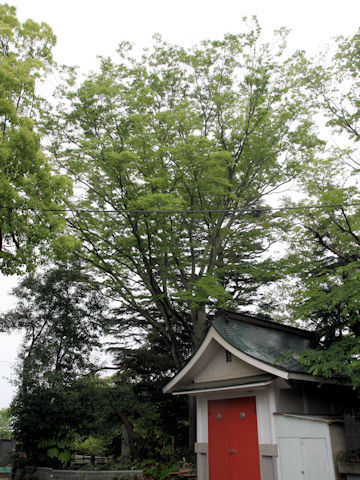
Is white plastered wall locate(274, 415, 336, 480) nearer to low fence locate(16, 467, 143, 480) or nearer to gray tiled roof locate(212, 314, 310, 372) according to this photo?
gray tiled roof locate(212, 314, 310, 372)

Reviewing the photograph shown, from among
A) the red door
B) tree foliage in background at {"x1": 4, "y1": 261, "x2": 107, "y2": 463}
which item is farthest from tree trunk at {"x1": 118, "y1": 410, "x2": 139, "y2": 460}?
the red door

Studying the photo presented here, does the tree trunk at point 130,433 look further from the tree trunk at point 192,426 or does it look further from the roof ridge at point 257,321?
the roof ridge at point 257,321

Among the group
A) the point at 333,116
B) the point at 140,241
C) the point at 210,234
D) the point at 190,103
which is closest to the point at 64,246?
the point at 140,241

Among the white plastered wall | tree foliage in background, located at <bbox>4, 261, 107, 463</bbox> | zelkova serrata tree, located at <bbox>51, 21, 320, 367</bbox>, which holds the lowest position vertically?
the white plastered wall

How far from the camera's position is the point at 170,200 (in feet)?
35.1

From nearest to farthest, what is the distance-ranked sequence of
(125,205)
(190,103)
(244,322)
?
(244,322) → (125,205) → (190,103)

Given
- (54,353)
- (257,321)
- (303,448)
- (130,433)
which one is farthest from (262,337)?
(54,353)

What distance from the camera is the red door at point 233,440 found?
932cm

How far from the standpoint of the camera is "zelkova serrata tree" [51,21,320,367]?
486 inches

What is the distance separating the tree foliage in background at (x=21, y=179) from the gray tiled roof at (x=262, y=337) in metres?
5.50

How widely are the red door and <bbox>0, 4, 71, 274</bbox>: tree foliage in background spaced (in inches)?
264

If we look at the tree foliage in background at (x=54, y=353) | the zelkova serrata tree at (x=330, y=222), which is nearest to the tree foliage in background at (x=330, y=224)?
the zelkova serrata tree at (x=330, y=222)

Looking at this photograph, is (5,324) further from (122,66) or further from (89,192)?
(122,66)

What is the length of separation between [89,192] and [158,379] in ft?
28.4
